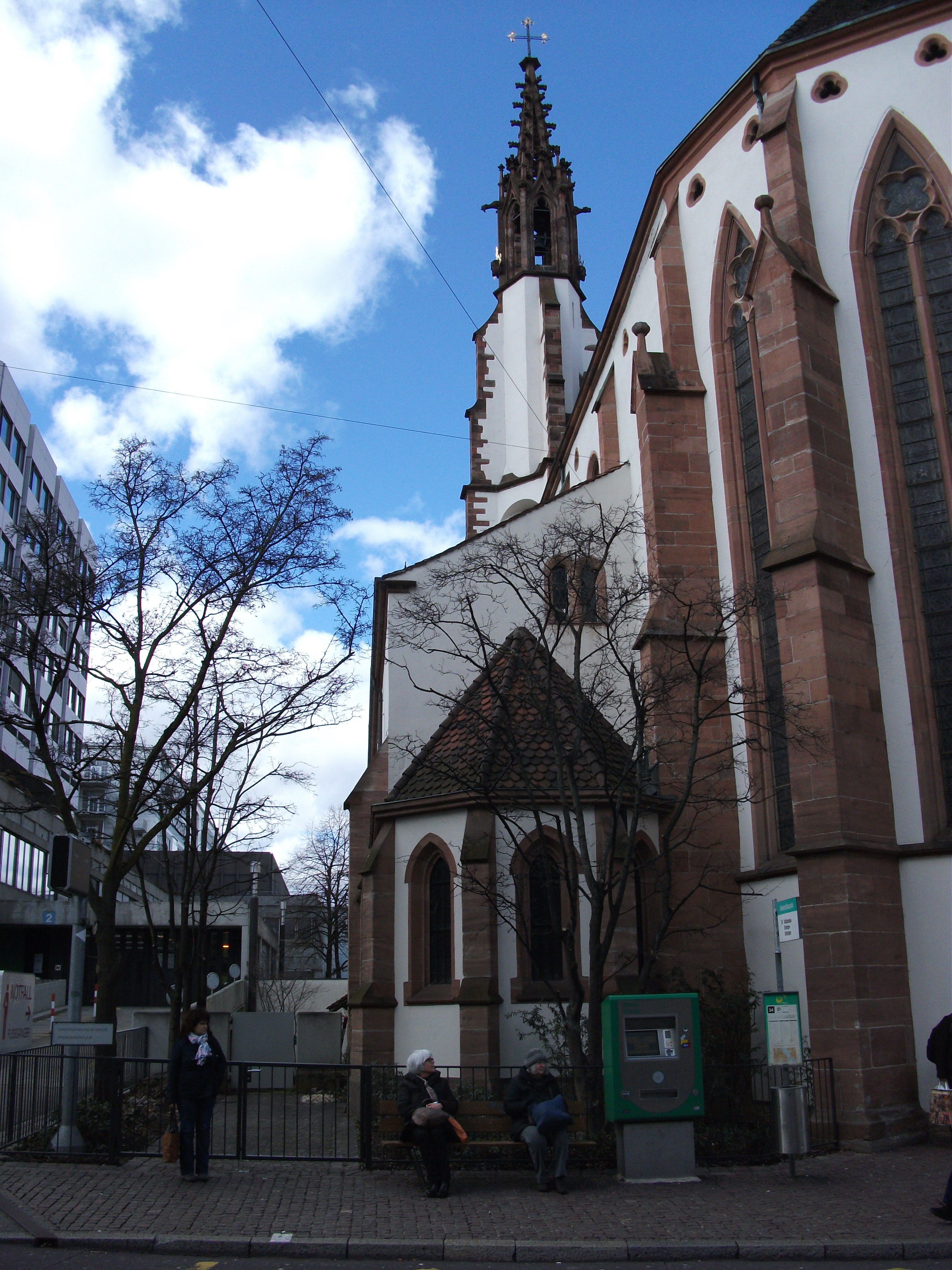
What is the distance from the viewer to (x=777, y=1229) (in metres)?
8.18

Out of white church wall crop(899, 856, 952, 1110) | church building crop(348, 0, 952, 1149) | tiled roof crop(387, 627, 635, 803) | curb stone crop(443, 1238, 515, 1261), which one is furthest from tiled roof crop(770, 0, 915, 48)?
curb stone crop(443, 1238, 515, 1261)

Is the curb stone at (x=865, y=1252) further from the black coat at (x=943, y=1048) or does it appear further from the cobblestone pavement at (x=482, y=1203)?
the black coat at (x=943, y=1048)

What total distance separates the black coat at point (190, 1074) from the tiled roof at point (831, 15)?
15.0m

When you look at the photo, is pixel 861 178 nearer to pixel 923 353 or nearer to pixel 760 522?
pixel 923 353

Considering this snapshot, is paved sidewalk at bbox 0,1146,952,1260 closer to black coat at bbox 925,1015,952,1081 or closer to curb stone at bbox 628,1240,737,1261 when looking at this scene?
curb stone at bbox 628,1240,737,1261

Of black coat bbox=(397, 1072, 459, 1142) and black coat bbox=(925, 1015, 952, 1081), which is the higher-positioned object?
black coat bbox=(925, 1015, 952, 1081)

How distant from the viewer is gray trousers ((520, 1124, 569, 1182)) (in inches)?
378

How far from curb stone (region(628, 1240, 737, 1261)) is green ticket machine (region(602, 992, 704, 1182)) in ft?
7.15

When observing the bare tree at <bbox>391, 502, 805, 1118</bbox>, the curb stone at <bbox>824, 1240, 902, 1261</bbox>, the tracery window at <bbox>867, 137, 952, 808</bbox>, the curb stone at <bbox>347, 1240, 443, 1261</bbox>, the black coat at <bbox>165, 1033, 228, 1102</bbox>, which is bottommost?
the curb stone at <bbox>824, 1240, 902, 1261</bbox>

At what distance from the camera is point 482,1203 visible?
9.16m

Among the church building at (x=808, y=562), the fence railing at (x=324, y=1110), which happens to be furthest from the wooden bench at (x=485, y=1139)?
the church building at (x=808, y=562)

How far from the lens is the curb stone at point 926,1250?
25.2 ft

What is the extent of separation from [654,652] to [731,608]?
4.58ft

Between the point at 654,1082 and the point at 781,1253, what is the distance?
8.05 ft
